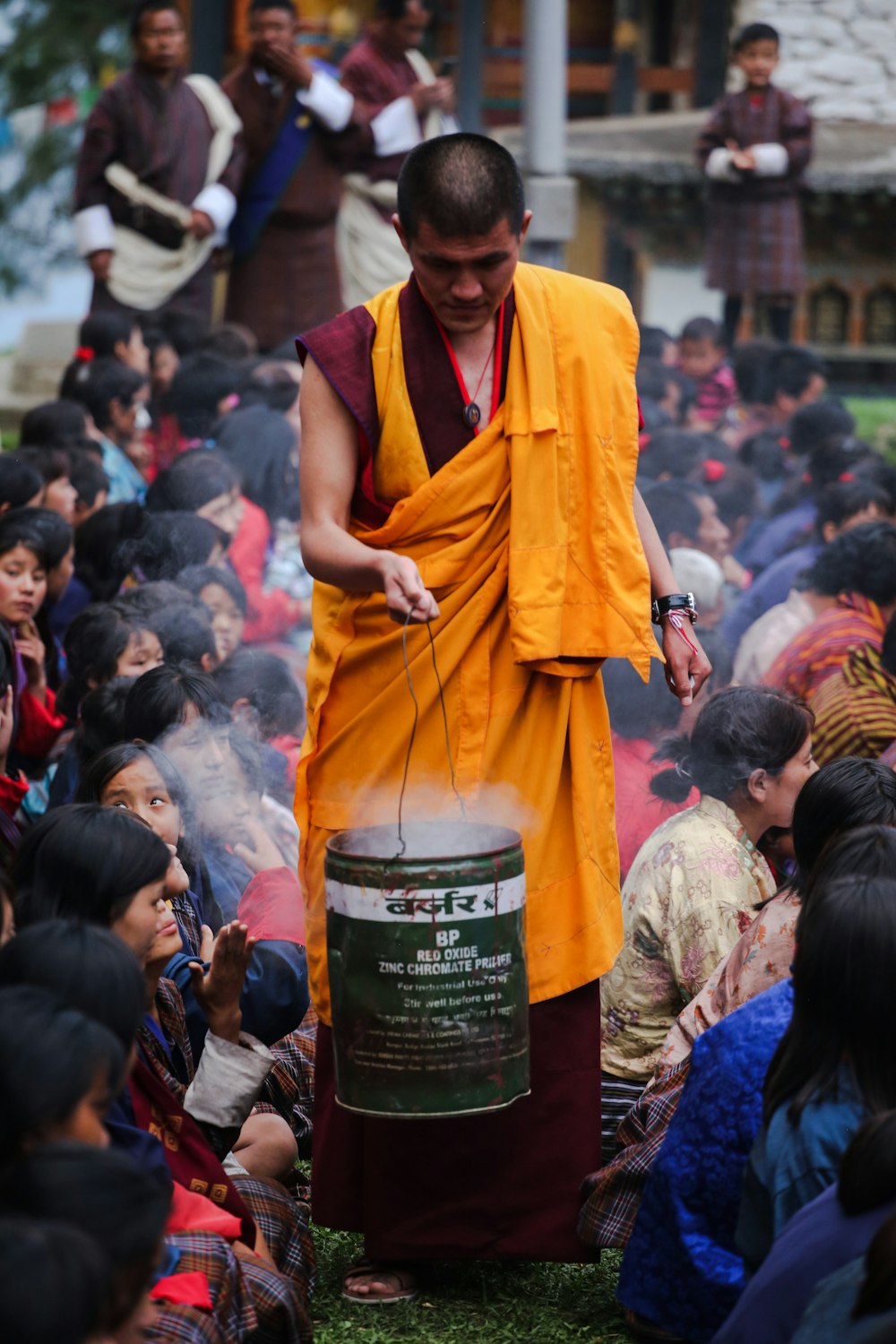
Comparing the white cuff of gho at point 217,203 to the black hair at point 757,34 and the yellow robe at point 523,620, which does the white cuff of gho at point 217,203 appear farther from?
the yellow robe at point 523,620

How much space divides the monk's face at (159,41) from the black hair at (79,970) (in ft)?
25.7

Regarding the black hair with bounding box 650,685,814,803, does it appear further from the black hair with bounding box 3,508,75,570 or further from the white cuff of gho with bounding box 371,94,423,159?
the white cuff of gho with bounding box 371,94,423,159

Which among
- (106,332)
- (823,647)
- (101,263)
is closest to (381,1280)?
(823,647)

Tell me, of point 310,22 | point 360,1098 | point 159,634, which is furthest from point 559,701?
point 310,22

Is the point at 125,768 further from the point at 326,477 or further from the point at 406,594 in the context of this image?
the point at 406,594

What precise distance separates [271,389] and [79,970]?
6035 mm

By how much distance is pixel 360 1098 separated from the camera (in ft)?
10.2

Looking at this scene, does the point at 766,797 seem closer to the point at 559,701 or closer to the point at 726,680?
the point at 559,701

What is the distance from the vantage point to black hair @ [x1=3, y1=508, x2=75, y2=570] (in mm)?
5441

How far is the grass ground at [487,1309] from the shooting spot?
332cm

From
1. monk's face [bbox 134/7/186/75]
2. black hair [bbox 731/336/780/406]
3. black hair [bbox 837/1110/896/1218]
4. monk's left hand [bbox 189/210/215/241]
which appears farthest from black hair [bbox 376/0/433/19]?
black hair [bbox 837/1110/896/1218]

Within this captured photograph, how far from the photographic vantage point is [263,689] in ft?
16.7

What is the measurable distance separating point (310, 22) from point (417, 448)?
37.0ft

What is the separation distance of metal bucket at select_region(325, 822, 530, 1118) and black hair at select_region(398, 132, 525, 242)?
1018mm
